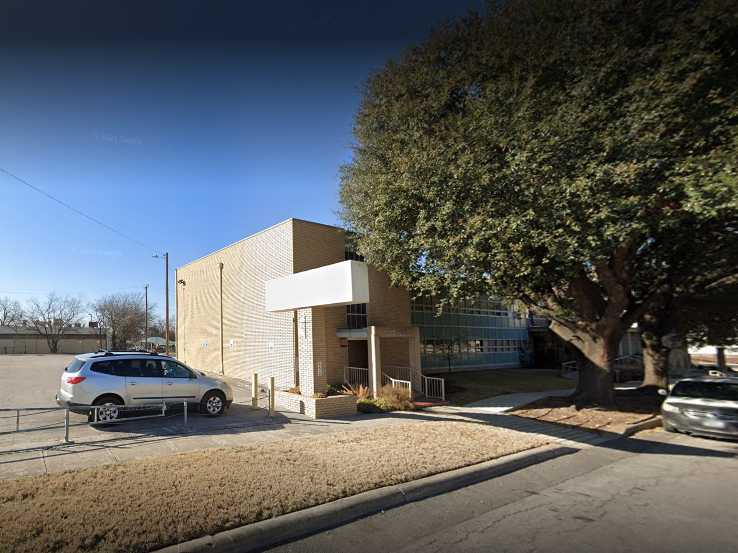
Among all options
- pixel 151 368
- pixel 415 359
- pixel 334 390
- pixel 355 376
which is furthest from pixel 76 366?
pixel 415 359

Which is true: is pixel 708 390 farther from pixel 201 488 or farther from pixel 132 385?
pixel 132 385

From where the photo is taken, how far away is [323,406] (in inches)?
504

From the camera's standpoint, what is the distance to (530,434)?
10891 mm

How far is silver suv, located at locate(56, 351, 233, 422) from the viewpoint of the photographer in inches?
424

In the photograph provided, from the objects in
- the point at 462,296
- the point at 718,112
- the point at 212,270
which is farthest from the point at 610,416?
the point at 212,270

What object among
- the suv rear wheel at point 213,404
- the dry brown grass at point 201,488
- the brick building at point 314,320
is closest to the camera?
the dry brown grass at point 201,488

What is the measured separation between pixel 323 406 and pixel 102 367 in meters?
5.45

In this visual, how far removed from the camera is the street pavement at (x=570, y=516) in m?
4.84

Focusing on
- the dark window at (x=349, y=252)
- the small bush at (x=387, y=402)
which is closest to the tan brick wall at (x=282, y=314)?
the dark window at (x=349, y=252)

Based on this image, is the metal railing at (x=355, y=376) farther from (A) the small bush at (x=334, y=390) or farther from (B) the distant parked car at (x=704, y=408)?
(B) the distant parked car at (x=704, y=408)

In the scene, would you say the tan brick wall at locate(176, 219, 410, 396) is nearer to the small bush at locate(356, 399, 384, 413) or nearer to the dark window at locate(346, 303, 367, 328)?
the dark window at locate(346, 303, 367, 328)

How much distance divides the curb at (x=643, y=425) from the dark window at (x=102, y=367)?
12464mm

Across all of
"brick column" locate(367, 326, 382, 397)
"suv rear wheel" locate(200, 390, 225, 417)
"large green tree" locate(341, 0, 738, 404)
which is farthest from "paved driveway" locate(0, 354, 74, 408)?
"large green tree" locate(341, 0, 738, 404)

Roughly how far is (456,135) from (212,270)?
66.4 ft
